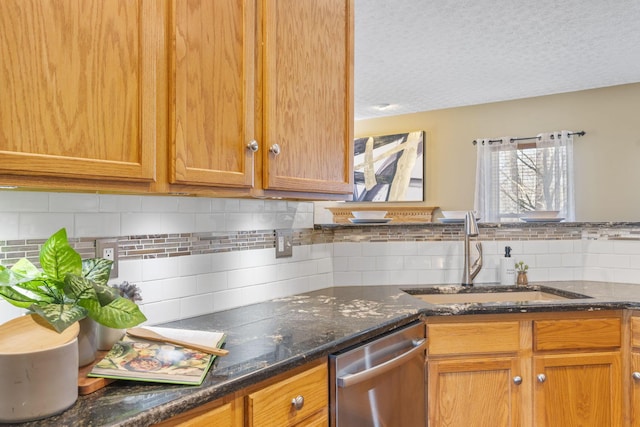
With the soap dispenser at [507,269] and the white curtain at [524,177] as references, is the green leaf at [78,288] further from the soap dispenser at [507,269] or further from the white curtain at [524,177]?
the white curtain at [524,177]

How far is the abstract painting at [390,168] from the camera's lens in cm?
561

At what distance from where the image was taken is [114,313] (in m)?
0.98

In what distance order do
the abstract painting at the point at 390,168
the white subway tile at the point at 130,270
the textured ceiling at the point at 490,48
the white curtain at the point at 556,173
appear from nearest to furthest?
the white subway tile at the point at 130,270 < the textured ceiling at the point at 490,48 < the white curtain at the point at 556,173 < the abstract painting at the point at 390,168

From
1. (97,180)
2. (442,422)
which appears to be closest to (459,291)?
(442,422)

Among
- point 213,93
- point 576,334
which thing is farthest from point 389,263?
point 213,93

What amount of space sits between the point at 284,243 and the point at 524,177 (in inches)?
150

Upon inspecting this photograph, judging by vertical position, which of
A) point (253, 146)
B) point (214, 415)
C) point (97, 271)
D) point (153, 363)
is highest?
point (253, 146)

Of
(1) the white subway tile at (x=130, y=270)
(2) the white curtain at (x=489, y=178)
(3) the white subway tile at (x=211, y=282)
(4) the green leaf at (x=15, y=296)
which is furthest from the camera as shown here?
(2) the white curtain at (x=489, y=178)

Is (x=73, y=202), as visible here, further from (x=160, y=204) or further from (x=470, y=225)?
(x=470, y=225)

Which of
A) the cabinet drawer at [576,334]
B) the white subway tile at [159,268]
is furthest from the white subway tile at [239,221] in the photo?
A: the cabinet drawer at [576,334]

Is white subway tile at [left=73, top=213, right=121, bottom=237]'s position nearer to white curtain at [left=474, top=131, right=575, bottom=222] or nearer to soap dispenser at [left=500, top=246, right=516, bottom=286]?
→ soap dispenser at [left=500, top=246, right=516, bottom=286]

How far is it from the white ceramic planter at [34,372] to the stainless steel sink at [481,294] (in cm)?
166

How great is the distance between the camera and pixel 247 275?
190 centimetres

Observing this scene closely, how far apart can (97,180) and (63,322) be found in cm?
33
